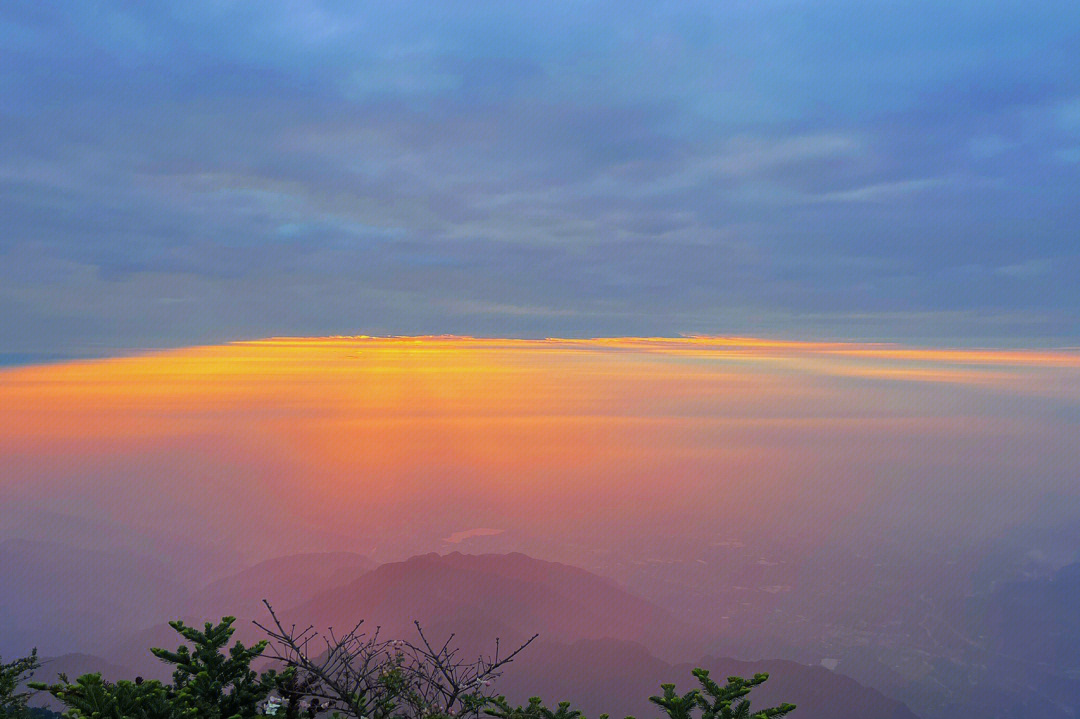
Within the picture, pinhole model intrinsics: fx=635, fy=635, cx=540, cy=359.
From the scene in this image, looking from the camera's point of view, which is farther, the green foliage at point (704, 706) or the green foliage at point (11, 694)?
the green foliage at point (11, 694)

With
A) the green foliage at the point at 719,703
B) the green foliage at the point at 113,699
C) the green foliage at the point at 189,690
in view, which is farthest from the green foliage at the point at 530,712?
the green foliage at the point at 113,699

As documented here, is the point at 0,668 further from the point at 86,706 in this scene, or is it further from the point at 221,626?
the point at 86,706

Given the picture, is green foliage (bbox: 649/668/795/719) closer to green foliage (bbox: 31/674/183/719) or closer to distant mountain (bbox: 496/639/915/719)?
green foliage (bbox: 31/674/183/719)

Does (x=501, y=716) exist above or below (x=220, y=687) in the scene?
below

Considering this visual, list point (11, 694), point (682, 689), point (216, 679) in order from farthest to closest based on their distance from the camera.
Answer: point (682, 689) → point (11, 694) → point (216, 679)

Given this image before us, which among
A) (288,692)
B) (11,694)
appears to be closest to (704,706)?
(288,692)

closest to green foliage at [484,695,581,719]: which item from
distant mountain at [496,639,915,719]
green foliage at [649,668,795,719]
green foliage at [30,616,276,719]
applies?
green foliage at [649,668,795,719]

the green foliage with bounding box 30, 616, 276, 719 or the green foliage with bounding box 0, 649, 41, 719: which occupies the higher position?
the green foliage with bounding box 30, 616, 276, 719

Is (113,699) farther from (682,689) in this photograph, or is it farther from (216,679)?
(682,689)

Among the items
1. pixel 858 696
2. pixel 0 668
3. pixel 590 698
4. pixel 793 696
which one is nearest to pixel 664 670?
pixel 590 698

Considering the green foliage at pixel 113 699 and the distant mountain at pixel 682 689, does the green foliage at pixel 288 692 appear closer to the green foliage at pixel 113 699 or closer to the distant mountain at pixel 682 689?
the green foliage at pixel 113 699

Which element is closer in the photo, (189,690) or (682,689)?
(189,690)
